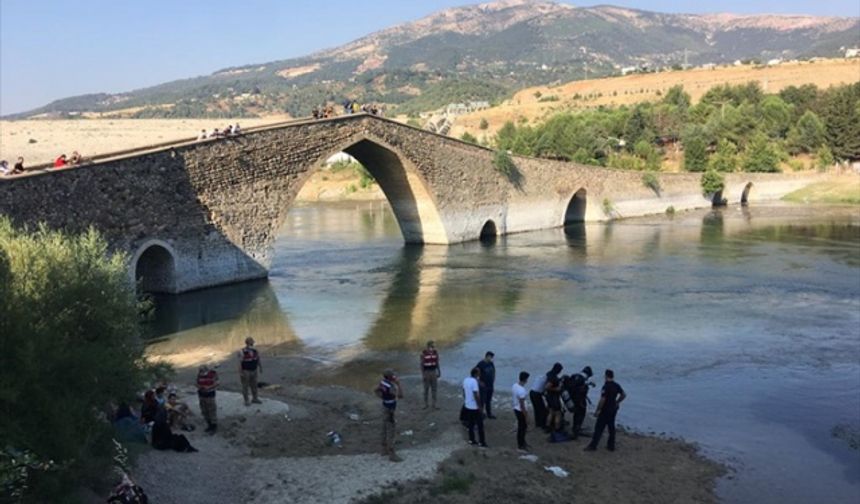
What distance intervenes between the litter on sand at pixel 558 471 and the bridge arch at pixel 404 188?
26.9 metres

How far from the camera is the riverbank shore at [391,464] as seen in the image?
11.7 metres

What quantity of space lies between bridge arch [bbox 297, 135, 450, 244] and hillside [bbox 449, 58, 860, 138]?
62.3 metres

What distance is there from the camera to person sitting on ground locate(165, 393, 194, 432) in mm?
13954

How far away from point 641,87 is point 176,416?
125 metres

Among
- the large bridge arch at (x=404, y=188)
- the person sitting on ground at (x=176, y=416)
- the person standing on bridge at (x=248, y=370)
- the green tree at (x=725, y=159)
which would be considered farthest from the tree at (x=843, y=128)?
the person sitting on ground at (x=176, y=416)

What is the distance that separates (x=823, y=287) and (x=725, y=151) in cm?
4689

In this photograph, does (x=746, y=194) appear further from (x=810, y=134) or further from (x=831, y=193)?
(x=810, y=134)

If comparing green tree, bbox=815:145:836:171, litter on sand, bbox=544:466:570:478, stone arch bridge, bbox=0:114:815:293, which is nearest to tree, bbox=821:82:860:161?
green tree, bbox=815:145:836:171

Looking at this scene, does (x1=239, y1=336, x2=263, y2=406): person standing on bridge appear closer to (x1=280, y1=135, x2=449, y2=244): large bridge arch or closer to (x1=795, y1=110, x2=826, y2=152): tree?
(x1=280, y1=135, x2=449, y2=244): large bridge arch

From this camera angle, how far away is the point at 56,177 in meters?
24.4

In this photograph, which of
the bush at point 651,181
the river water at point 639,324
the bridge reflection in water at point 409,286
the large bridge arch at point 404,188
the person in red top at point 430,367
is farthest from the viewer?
the bush at point 651,181

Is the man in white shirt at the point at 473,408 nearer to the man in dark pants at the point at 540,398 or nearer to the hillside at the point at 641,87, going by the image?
the man in dark pants at the point at 540,398

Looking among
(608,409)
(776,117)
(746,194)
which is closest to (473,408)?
(608,409)

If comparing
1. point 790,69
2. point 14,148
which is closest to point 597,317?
point 14,148
